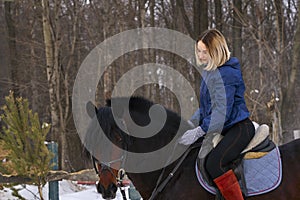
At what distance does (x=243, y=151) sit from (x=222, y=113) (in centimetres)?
42

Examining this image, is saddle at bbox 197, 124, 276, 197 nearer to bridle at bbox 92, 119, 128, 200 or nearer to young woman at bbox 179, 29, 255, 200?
young woman at bbox 179, 29, 255, 200

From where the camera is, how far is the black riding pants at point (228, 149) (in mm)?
3424

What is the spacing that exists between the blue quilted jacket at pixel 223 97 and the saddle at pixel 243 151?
0.34 ft

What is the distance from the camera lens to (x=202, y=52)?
11.7 ft

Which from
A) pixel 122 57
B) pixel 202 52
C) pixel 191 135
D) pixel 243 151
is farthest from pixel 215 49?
pixel 122 57

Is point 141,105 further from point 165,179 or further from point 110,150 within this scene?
point 165,179

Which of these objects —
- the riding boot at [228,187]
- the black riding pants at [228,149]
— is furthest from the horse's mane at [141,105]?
the riding boot at [228,187]

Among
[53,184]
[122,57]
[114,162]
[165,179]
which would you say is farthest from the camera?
[122,57]

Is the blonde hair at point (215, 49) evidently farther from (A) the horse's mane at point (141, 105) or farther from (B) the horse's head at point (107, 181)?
(B) the horse's head at point (107, 181)

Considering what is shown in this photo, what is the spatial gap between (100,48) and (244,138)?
13130 mm

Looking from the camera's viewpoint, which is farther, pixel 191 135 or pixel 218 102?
pixel 191 135

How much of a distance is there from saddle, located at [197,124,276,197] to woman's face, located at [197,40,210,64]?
0.62 metres

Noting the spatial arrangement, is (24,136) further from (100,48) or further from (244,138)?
(100,48)

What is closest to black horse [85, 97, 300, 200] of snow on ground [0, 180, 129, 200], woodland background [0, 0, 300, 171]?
woodland background [0, 0, 300, 171]
